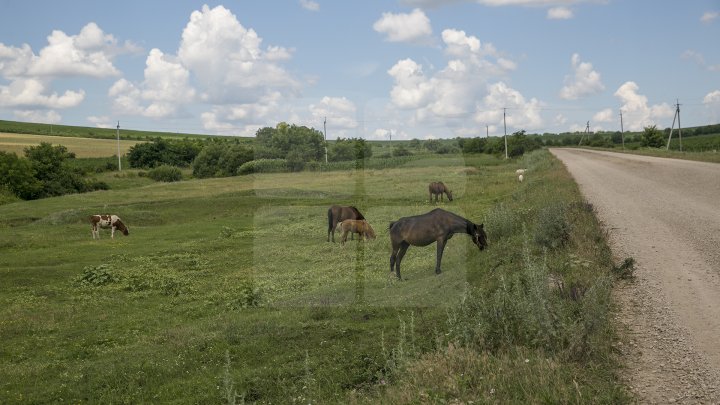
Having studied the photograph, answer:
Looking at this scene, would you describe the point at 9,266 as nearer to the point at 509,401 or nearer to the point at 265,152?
the point at 509,401

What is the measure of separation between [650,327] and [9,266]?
26.2 metres

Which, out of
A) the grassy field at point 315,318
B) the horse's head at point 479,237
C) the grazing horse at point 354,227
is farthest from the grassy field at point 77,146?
the horse's head at point 479,237

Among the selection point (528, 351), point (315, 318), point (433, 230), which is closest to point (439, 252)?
point (433, 230)

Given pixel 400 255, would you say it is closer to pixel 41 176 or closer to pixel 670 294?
pixel 670 294

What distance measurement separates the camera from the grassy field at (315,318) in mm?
7863

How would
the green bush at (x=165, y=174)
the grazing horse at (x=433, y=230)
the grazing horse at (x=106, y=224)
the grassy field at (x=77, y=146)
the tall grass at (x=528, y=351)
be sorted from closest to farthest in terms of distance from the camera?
the tall grass at (x=528, y=351)
the grazing horse at (x=433, y=230)
the grazing horse at (x=106, y=224)
the green bush at (x=165, y=174)
the grassy field at (x=77, y=146)

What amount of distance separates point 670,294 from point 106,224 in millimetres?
33450

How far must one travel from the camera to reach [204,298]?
19.0 m

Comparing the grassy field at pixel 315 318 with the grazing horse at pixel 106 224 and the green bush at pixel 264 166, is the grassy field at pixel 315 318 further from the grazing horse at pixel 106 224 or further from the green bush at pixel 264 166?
the green bush at pixel 264 166

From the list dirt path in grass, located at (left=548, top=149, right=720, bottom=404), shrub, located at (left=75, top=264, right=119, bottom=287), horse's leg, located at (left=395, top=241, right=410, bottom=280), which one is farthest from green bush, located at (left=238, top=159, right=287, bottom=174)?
horse's leg, located at (left=395, top=241, right=410, bottom=280)

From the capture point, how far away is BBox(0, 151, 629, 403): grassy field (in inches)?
310

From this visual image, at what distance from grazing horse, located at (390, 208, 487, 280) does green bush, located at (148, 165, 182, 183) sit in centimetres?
8083

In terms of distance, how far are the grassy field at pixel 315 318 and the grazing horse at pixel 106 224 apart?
3.78m

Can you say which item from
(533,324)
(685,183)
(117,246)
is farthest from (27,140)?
(533,324)
